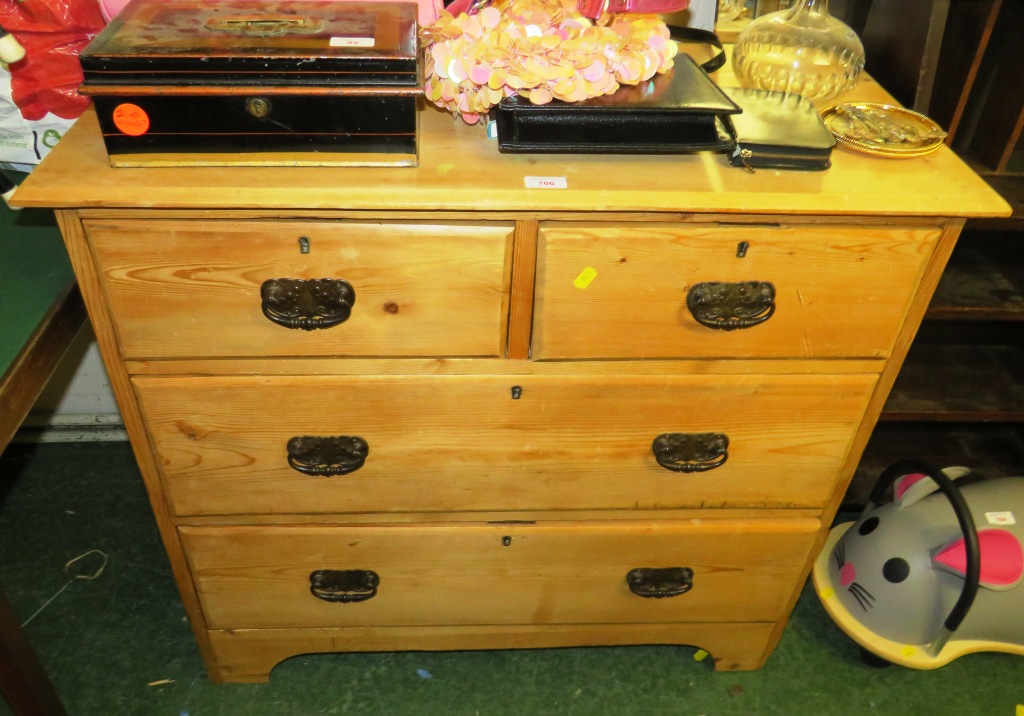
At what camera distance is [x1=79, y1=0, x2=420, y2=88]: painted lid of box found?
34.9 inches

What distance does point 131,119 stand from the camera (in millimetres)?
910

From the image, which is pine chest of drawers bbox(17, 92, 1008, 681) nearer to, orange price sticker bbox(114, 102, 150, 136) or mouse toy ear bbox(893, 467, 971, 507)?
orange price sticker bbox(114, 102, 150, 136)

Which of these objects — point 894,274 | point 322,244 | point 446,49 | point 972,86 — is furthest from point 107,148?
point 972,86

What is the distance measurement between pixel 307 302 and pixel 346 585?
55 centimetres

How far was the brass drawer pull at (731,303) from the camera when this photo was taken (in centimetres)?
102

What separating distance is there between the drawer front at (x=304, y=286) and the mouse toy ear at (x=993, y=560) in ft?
2.95

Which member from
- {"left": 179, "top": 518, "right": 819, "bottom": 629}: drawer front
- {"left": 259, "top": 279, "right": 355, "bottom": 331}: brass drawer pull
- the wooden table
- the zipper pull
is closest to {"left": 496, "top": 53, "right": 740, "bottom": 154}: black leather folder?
the zipper pull

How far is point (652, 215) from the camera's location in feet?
3.14

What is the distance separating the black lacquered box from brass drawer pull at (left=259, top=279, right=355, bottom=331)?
14 centimetres

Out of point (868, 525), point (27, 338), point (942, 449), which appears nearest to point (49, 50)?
point (27, 338)

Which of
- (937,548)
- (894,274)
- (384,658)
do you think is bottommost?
(384,658)

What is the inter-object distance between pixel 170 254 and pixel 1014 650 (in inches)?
62.9

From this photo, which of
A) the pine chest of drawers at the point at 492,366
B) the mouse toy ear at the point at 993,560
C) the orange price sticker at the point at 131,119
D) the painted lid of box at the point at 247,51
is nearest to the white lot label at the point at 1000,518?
the mouse toy ear at the point at 993,560

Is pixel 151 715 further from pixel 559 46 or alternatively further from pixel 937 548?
pixel 937 548
